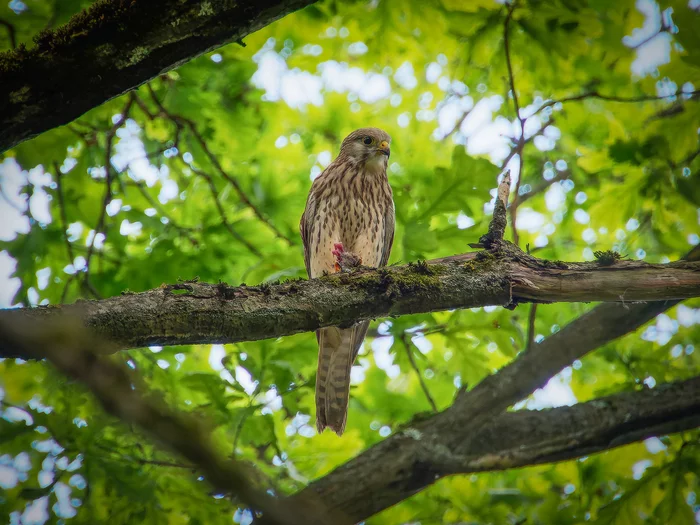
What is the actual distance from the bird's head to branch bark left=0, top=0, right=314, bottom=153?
3.06m

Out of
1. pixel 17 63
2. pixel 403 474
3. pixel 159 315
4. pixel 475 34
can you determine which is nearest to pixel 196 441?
pixel 159 315

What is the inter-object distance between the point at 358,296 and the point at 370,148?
2974 millimetres

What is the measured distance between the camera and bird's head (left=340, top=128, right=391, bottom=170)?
17.6ft

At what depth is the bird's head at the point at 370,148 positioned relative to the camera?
17.6 ft

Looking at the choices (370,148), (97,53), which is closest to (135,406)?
(97,53)

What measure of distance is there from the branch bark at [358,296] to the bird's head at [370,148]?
2513 millimetres

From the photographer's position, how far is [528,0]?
355cm

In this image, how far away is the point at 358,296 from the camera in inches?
106

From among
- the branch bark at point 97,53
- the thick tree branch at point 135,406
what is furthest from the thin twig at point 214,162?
the thick tree branch at point 135,406

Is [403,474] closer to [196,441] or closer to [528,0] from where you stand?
[528,0]

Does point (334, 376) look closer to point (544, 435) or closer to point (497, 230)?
point (544, 435)

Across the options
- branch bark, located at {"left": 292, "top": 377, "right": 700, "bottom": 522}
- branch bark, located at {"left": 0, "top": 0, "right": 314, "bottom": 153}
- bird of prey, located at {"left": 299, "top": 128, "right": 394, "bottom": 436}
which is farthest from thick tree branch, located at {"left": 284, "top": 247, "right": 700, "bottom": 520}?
branch bark, located at {"left": 0, "top": 0, "right": 314, "bottom": 153}

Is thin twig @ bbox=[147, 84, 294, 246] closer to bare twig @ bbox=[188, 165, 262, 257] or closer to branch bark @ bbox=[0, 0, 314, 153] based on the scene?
bare twig @ bbox=[188, 165, 262, 257]

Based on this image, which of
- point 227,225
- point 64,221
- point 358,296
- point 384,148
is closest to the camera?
point 358,296
